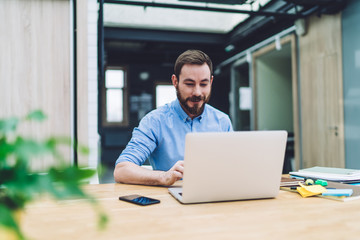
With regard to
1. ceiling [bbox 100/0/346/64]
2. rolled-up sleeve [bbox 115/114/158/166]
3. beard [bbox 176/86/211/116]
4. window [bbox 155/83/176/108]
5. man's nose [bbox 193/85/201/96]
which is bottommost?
rolled-up sleeve [bbox 115/114/158/166]

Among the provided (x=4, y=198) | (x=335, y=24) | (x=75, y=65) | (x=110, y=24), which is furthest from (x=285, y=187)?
(x=110, y=24)

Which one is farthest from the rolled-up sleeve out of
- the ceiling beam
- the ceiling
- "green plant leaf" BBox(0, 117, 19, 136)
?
the ceiling

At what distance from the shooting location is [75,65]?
2.64m

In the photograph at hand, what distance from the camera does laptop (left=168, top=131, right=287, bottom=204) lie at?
3.55 feet

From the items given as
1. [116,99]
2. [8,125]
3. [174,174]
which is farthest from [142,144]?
[116,99]

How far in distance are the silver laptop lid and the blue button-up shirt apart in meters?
0.78

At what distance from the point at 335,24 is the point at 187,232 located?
13.7 feet

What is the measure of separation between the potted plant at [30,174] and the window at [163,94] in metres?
9.37

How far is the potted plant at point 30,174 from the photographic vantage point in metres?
0.40

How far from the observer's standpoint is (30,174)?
445 mm

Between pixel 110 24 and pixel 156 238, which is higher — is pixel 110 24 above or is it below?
above

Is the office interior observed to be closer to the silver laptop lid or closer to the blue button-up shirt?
the silver laptop lid

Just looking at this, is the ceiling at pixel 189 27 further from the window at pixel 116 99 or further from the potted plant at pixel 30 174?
the potted plant at pixel 30 174

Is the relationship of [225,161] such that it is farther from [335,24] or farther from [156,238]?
[335,24]
